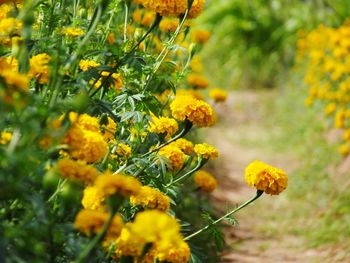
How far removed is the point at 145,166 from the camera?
2203 mm

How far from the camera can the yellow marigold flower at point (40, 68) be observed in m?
1.82

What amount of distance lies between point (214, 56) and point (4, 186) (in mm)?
8331

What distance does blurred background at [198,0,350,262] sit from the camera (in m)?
4.29

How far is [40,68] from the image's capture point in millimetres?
1827

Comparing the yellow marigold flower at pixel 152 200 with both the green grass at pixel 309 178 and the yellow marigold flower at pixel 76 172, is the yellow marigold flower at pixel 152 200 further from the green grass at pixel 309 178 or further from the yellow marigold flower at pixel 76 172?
the green grass at pixel 309 178

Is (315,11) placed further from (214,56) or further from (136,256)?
(136,256)

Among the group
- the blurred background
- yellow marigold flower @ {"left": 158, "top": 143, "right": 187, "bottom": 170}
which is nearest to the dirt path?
the blurred background

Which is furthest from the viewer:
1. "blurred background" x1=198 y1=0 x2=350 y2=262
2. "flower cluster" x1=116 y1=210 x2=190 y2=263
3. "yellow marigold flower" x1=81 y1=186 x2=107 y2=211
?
"blurred background" x1=198 y1=0 x2=350 y2=262

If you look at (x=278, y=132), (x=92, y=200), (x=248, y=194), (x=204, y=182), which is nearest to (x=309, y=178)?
(x=248, y=194)

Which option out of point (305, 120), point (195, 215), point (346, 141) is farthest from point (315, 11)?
point (195, 215)

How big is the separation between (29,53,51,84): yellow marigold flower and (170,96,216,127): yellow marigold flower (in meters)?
0.52

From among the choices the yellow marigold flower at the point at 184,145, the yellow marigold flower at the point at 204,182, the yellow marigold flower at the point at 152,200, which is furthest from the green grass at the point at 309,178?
the yellow marigold flower at the point at 152,200

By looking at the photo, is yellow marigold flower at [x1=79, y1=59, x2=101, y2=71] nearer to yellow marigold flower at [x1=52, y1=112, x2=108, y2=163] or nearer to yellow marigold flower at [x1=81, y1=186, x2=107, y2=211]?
yellow marigold flower at [x1=52, y1=112, x2=108, y2=163]

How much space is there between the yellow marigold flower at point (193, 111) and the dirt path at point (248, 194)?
23.7 inches
